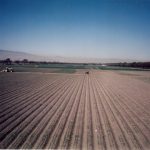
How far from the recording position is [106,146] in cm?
425

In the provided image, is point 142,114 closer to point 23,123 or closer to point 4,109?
point 23,123

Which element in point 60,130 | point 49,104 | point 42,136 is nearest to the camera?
point 42,136

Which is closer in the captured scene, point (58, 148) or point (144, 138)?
point (58, 148)

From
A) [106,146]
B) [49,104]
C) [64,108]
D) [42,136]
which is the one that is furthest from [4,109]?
[106,146]

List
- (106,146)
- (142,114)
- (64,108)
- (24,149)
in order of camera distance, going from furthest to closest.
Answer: (64,108) → (142,114) → (106,146) → (24,149)

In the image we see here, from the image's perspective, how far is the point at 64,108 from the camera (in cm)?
760

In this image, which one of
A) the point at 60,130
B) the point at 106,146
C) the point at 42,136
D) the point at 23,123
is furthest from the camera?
the point at 23,123

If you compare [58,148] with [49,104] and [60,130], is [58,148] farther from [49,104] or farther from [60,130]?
[49,104]

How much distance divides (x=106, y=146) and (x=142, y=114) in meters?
3.50

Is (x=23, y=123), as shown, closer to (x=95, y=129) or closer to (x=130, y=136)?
(x=95, y=129)

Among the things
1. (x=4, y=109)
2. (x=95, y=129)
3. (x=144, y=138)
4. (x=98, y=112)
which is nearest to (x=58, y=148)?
(x=95, y=129)

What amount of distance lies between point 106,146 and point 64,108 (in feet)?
11.7

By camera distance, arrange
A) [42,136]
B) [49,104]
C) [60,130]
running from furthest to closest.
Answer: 1. [49,104]
2. [60,130]
3. [42,136]

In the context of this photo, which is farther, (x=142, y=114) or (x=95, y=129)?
(x=142, y=114)
